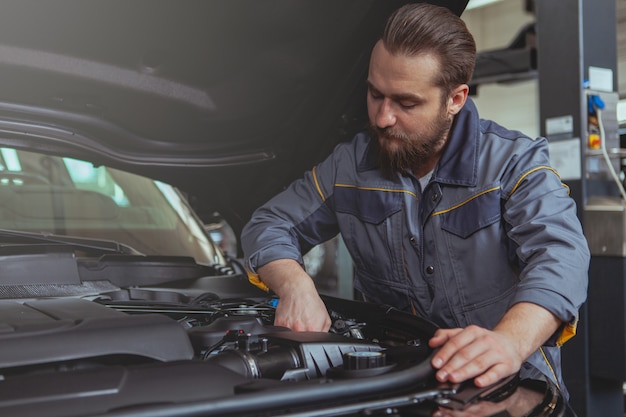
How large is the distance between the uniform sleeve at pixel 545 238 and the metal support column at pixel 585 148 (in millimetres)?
1214

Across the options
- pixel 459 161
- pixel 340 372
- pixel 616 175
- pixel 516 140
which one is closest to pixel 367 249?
pixel 459 161

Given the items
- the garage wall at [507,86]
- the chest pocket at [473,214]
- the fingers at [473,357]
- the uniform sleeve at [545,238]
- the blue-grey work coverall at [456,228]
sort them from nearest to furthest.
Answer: the fingers at [473,357] < the uniform sleeve at [545,238] < the blue-grey work coverall at [456,228] < the chest pocket at [473,214] < the garage wall at [507,86]

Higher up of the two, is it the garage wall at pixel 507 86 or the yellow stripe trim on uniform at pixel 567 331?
the garage wall at pixel 507 86

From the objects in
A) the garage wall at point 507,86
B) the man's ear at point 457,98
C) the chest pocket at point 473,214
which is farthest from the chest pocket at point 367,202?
the garage wall at point 507,86

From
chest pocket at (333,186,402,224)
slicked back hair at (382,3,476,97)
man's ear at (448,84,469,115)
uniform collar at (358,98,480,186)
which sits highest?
slicked back hair at (382,3,476,97)

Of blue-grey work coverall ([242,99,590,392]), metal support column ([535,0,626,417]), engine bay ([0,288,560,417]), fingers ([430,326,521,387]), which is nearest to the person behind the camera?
engine bay ([0,288,560,417])

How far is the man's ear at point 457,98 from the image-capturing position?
142 centimetres

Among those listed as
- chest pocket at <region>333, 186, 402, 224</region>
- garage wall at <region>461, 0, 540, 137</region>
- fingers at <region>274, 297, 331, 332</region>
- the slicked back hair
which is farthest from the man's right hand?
garage wall at <region>461, 0, 540, 137</region>

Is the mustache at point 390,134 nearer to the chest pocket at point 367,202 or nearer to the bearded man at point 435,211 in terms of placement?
the bearded man at point 435,211

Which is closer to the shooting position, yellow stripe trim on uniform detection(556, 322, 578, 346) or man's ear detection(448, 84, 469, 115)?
yellow stripe trim on uniform detection(556, 322, 578, 346)

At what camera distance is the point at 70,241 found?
5.25ft

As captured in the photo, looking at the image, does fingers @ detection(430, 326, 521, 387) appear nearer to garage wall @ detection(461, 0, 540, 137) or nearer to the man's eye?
the man's eye

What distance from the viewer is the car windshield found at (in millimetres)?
1579

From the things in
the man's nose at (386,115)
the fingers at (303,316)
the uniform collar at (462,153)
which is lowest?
the fingers at (303,316)
